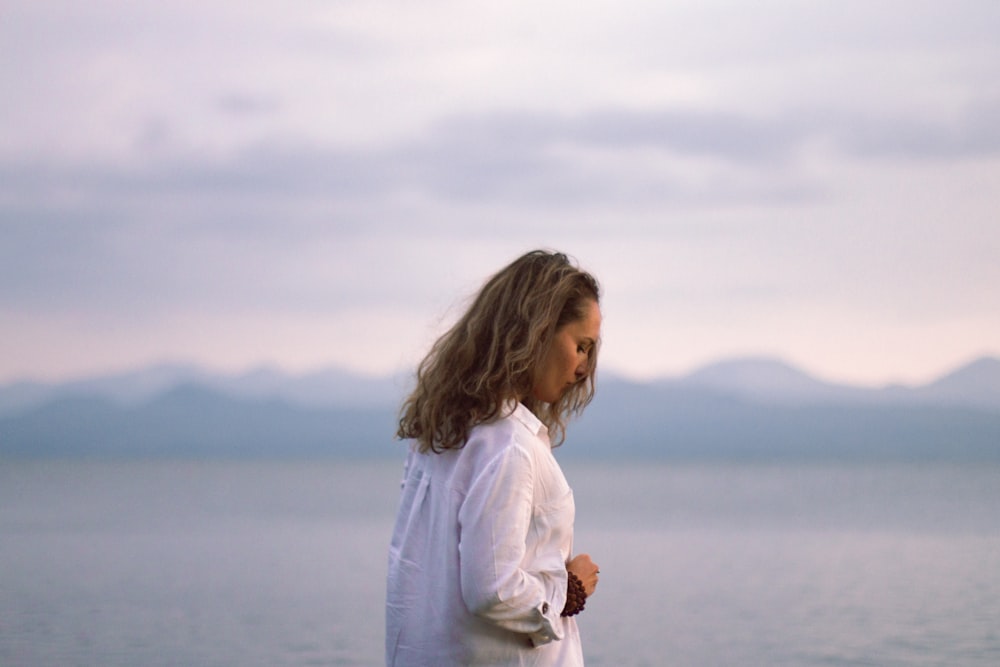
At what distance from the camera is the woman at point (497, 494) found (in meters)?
2.93

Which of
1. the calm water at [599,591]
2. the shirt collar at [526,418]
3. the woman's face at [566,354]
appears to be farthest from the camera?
the calm water at [599,591]

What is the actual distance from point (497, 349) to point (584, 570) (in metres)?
0.57

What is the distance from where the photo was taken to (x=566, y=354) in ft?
10.5

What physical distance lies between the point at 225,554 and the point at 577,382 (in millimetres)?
26014

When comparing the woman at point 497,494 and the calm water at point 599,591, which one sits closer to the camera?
the woman at point 497,494

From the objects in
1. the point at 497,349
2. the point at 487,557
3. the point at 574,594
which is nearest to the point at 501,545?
the point at 487,557

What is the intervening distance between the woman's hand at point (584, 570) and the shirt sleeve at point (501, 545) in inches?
6.6

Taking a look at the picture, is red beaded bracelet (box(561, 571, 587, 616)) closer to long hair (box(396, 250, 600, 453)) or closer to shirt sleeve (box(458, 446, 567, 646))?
shirt sleeve (box(458, 446, 567, 646))

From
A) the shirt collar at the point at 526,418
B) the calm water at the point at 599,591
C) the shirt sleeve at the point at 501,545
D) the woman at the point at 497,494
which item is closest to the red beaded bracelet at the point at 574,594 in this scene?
the woman at the point at 497,494

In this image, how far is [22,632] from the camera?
15.0m

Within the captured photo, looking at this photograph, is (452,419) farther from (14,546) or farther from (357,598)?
(14,546)

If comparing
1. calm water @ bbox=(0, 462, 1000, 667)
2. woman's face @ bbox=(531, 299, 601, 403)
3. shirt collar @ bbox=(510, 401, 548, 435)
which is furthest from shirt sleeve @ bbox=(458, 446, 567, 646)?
calm water @ bbox=(0, 462, 1000, 667)

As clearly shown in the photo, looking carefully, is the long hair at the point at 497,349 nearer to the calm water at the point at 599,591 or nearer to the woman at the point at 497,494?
the woman at the point at 497,494

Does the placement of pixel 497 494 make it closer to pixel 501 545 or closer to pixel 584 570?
pixel 501 545
